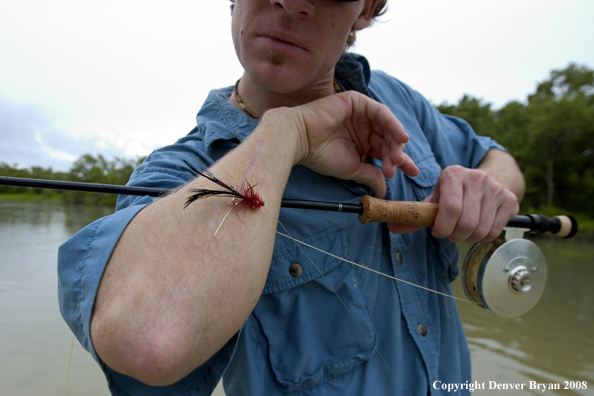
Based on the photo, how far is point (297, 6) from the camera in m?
1.34

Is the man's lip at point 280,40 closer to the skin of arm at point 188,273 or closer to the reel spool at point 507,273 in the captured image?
the skin of arm at point 188,273

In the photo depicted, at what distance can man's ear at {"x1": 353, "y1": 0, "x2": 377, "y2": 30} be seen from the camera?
183cm

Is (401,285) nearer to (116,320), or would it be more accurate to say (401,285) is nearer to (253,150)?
(253,150)

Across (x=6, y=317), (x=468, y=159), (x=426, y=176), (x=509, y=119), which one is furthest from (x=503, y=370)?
(x=509, y=119)

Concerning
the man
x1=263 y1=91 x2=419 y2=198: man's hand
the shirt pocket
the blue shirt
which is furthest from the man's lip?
the shirt pocket

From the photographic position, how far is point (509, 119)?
33125 millimetres

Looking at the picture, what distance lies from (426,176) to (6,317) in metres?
6.54

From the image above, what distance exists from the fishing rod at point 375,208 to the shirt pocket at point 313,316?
19cm

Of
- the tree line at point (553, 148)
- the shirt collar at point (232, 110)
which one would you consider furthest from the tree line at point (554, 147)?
the shirt collar at point (232, 110)

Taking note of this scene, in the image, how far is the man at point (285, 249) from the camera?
0.89m

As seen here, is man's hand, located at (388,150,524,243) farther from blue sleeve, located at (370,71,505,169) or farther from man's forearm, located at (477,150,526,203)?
blue sleeve, located at (370,71,505,169)

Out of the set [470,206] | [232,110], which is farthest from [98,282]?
[470,206]

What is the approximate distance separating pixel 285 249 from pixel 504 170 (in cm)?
139

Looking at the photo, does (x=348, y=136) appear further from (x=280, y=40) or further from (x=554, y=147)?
(x=554, y=147)
